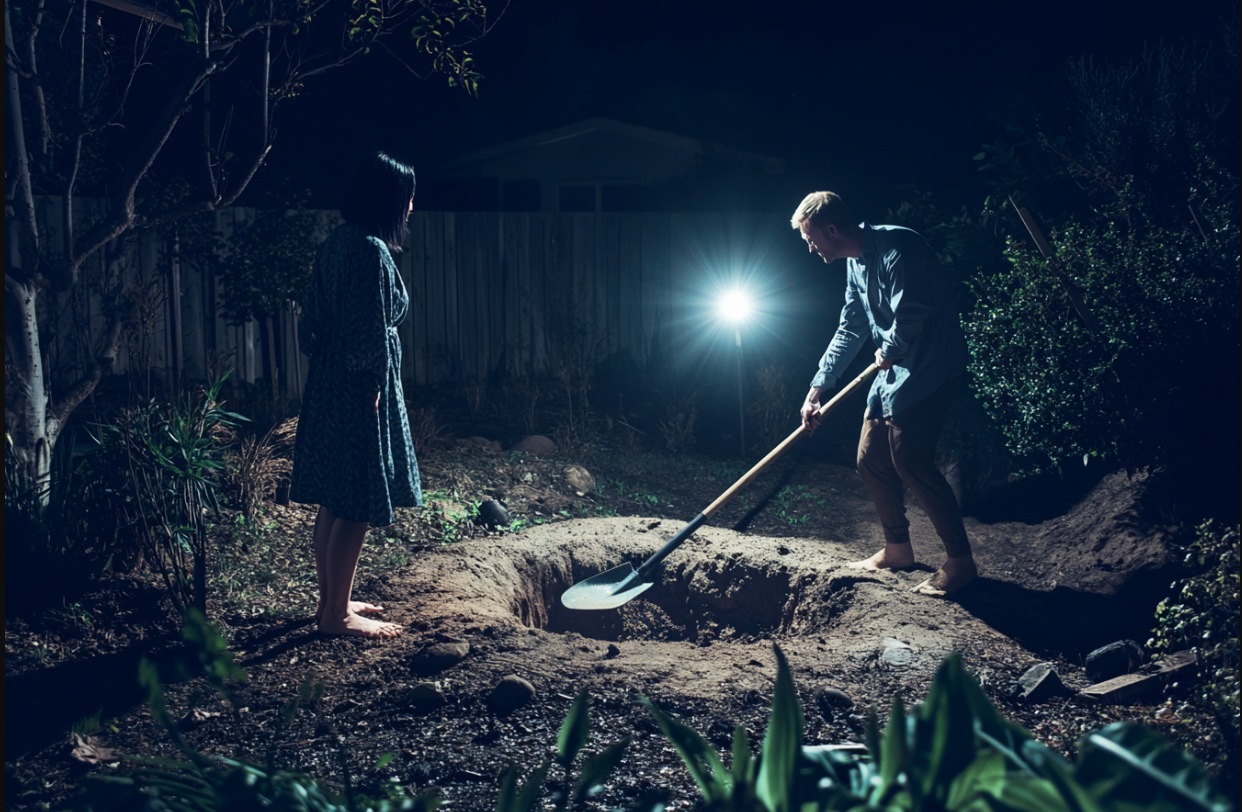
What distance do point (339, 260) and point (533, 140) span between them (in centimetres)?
1276

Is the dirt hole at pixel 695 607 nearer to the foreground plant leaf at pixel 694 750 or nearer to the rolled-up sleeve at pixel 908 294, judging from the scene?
the rolled-up sleeve at pixel 908 294

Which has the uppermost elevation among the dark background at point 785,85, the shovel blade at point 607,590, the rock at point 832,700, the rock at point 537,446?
the dark background at point 785,85

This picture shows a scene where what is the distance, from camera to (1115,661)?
3.33 metres

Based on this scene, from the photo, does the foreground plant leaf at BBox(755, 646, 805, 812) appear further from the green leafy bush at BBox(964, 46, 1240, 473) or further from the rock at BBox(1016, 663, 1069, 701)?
the green leafy bush at BBox(964, 46, 1240, 473)

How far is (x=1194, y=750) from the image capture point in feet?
8.19

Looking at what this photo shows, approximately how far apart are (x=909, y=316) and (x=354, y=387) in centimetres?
249

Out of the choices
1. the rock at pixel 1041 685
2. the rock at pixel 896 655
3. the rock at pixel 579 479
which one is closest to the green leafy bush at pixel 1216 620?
the rock at pixel 1041 685

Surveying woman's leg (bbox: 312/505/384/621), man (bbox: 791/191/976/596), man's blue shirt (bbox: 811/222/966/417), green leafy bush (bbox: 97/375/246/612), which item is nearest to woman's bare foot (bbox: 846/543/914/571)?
man (bbox: 791/191/976/596)

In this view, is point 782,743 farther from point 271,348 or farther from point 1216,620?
point 271,348

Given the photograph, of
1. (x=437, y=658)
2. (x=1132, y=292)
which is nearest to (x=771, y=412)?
(x=1132, y=292)

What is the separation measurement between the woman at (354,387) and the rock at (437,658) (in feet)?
1.22

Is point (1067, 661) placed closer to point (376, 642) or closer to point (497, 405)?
point (376, 642)

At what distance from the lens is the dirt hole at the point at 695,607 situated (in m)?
4.62

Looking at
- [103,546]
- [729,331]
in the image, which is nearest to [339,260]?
[103,546]
